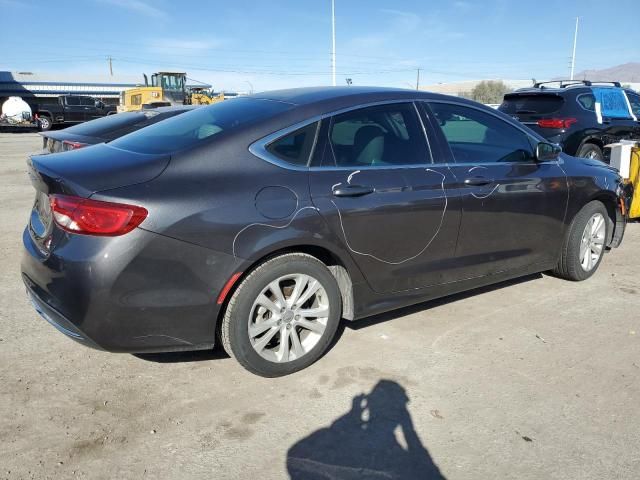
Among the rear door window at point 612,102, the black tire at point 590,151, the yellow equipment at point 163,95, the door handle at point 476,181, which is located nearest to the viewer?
the door handle at point 476,181

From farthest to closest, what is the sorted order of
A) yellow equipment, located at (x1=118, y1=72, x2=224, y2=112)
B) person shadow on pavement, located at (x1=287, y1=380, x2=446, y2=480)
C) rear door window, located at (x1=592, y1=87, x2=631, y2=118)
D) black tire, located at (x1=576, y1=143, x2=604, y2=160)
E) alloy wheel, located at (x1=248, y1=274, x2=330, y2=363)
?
yellow equipment, located at (x1=118, y1=72, x2=224, y2=112) → rear door window, located at (x1=592, y1=87, x2=631, y2=118) → black tire, located at (x1=576, y1=143, x2=604, y2=160) → alloy wheel, located at (x1=248, y1=274, x2=330, y2=363) → person shadow on pavement, located at (x1=287, y1=380, x2=446, y2=480)

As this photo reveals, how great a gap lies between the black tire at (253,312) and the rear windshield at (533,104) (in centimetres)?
732

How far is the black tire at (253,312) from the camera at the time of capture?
2.97 metres

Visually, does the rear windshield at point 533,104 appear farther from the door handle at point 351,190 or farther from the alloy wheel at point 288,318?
the alloy wheel at point 288,318

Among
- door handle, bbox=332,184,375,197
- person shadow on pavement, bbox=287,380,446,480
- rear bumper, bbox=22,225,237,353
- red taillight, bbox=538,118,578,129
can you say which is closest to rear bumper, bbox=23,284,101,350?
rear bumper, bbox=22,225,237,353

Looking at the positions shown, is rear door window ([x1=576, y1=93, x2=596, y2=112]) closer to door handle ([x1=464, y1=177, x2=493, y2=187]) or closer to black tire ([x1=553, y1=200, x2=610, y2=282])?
black tire ([x1=553, y1=200, x2=610, y2=282])

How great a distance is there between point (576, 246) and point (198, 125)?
3.37 meters

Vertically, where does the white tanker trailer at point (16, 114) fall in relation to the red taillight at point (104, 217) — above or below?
above

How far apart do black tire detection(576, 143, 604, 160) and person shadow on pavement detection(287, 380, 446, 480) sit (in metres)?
7.46

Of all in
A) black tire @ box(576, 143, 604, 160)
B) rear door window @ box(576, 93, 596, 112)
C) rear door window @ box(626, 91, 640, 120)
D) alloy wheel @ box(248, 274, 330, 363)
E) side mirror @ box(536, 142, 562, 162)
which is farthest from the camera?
rear door window @ box(626, 91, 640, 120)

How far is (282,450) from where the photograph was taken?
102 inches

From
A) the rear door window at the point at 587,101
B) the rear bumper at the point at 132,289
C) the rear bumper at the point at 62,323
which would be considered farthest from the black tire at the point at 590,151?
the rear bumper at the point at 62,323

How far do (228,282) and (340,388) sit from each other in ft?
2.96

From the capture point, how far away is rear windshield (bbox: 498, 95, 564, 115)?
9078 mm
